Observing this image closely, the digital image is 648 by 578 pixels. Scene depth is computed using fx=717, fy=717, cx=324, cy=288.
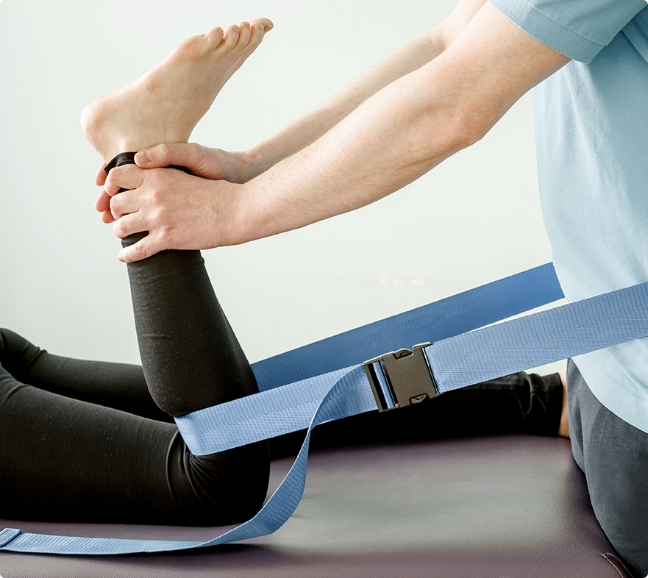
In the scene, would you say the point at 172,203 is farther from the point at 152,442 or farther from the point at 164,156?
the point at 152,442

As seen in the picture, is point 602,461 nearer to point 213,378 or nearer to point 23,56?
point 213,378

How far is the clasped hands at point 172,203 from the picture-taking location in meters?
0.88

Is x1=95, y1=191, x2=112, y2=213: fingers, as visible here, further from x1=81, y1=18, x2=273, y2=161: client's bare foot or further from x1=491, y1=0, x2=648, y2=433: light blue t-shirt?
x1=491, y1=0, x2=648, y2=433: light blue t-shirt

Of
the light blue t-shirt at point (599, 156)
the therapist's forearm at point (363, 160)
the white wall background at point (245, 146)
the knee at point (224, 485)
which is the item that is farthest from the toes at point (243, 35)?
the white wall background at point (245, 146)

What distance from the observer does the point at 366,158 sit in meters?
0.74

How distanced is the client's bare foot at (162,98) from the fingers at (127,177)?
0.12 ft

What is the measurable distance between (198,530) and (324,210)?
423 mm

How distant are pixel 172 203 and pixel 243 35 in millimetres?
269

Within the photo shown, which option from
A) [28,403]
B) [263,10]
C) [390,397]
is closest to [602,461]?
[390,397]

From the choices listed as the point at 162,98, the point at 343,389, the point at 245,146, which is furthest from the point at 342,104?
the point at 245,146

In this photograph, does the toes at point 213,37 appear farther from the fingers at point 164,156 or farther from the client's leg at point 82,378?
the client's leg at point 82,378

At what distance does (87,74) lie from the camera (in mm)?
2043

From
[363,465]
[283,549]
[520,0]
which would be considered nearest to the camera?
[520,0]

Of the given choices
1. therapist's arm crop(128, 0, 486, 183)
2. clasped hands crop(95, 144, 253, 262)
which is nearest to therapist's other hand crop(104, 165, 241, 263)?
clasped hands crop(95, 144, 253, 262)
